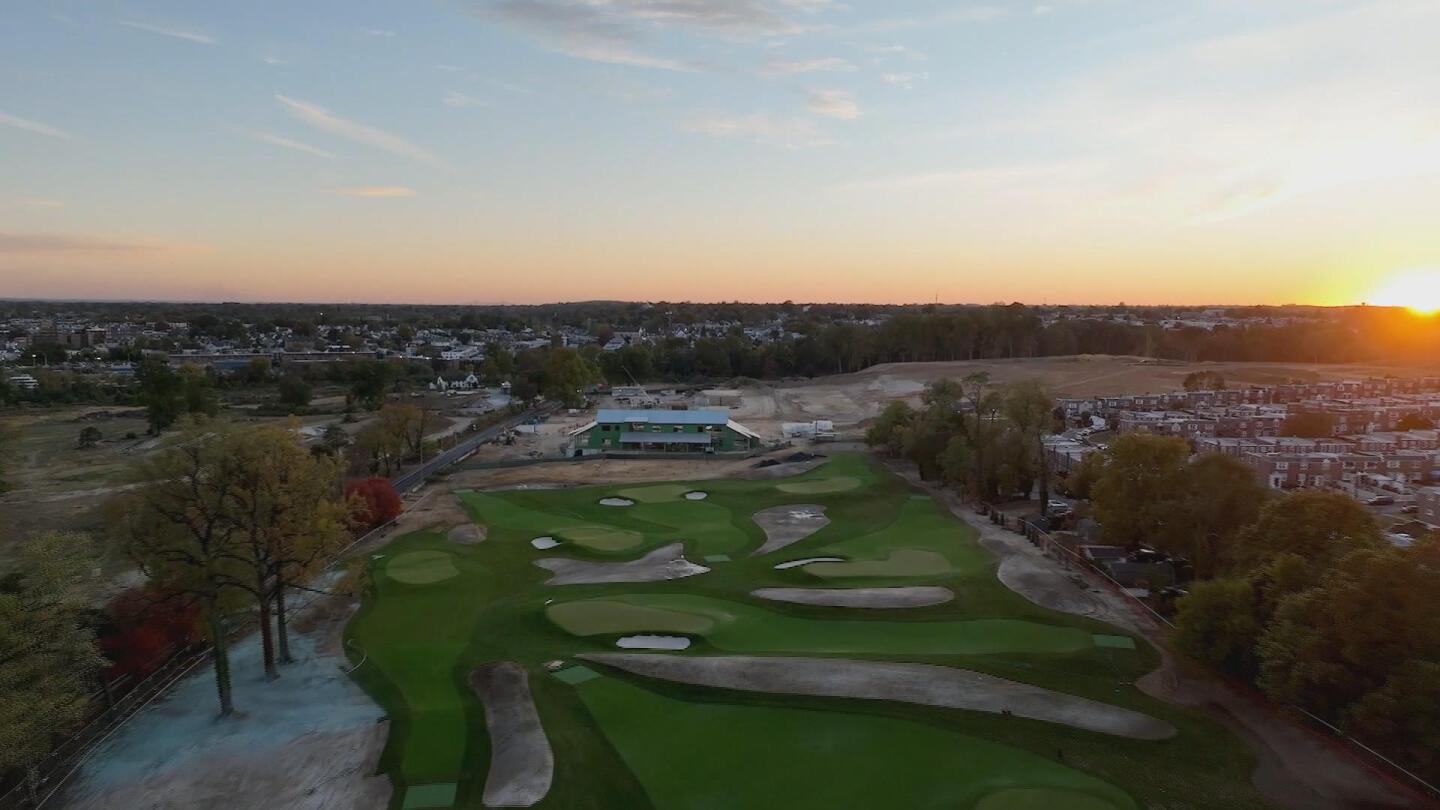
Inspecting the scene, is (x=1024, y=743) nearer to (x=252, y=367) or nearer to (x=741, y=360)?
(x=741, y=360)

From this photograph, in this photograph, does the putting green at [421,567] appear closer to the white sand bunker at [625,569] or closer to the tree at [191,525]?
the white sand bunker at [625,569]

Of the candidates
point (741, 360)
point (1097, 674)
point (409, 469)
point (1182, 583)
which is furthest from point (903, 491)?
point (741, 360)

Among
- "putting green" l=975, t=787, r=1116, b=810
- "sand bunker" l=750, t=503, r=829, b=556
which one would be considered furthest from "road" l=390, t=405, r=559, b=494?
"putting green" l=975, t=787, r=1116, b=810

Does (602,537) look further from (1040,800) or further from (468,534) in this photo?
(1040,800)

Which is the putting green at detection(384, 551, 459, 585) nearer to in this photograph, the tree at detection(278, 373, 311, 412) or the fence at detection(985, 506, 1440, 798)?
the fence at detection(985, 506, 1440, 798)

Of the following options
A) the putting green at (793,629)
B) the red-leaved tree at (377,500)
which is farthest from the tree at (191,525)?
the red-leaved tree at (377,500)
